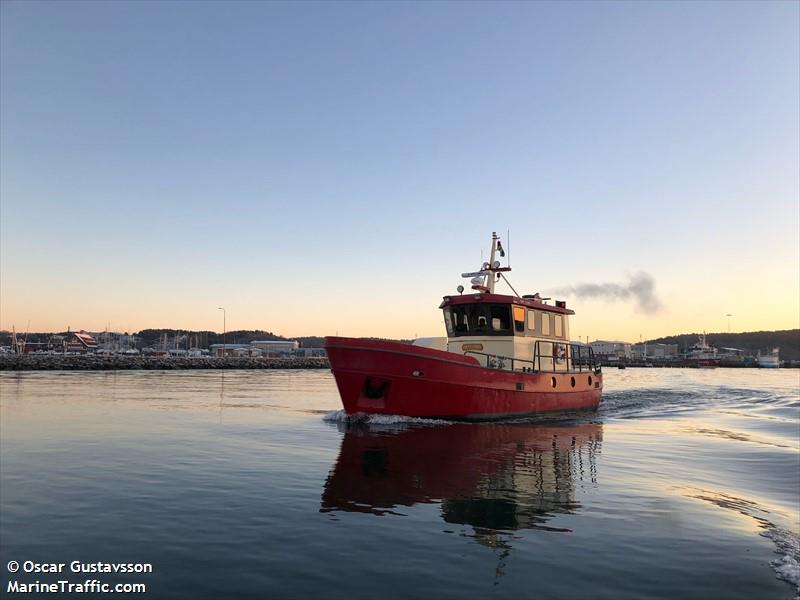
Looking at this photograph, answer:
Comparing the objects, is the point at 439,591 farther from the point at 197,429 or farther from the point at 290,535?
the point at 197,429

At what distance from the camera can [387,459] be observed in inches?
541

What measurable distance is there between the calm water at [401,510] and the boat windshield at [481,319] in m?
6.13

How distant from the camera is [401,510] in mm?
9211

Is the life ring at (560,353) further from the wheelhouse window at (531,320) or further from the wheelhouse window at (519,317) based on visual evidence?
the wheelhouse window at (519,317)

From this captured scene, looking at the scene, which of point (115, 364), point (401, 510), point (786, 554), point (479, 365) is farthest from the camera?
point (115, 364)

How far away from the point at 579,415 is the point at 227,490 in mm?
20605

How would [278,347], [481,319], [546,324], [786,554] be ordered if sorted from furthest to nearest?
[278,347]
[546,324]
[481,319]
[786,554]

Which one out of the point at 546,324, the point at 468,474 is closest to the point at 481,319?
the point at 546,324

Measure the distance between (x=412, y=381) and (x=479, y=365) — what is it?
302cm

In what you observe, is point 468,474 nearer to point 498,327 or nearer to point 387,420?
point 387,420

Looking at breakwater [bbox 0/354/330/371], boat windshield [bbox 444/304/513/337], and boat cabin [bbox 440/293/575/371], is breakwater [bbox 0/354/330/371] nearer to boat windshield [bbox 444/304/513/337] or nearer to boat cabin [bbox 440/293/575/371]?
boat cabin [bbox 440/293/575/371]

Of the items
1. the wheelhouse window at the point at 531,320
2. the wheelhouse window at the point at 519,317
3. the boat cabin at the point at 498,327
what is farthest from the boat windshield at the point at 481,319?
the wheelhouse window at the point at 531,320

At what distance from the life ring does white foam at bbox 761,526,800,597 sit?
58.3ft

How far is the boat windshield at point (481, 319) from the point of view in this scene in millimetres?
24109
